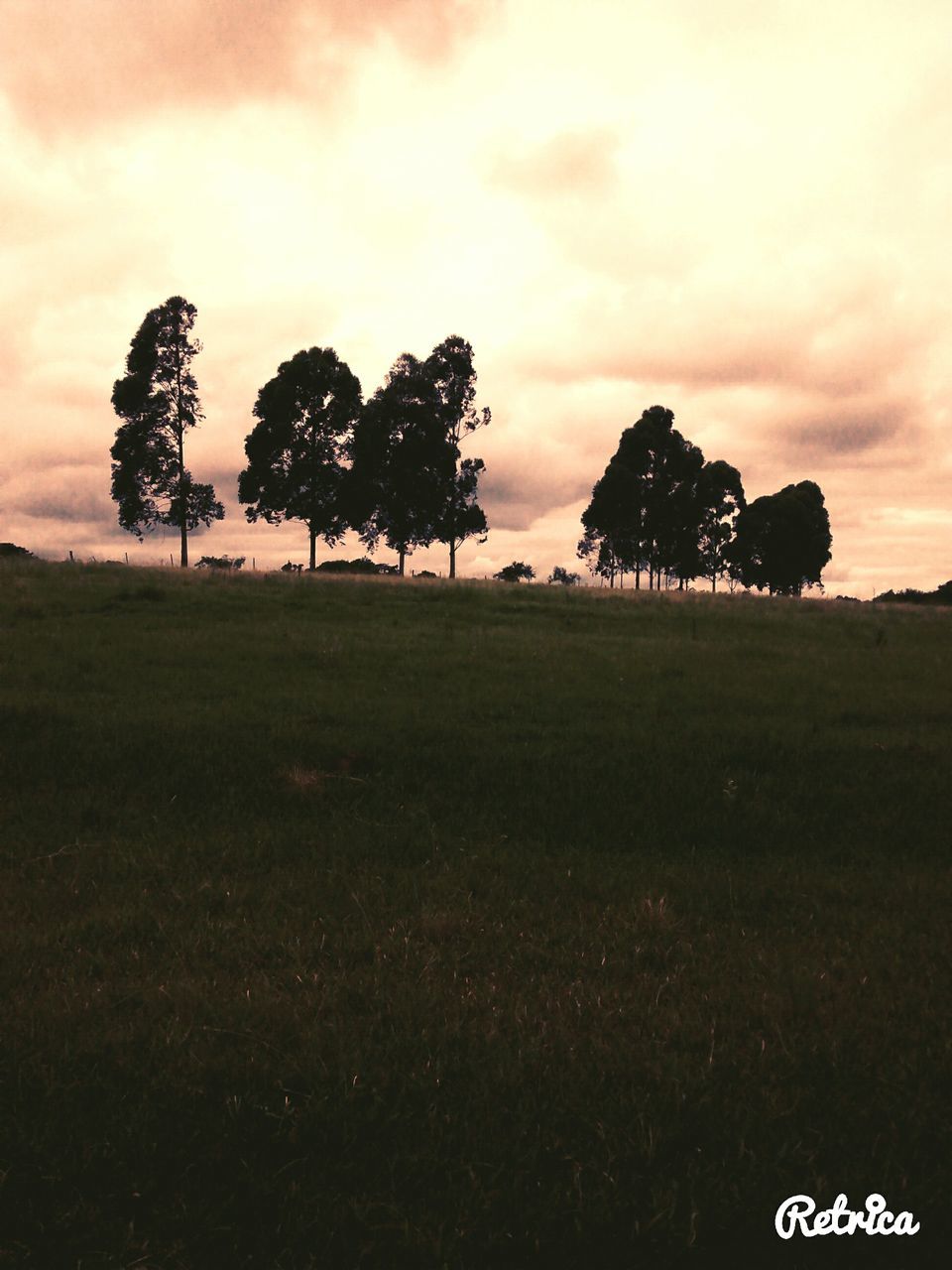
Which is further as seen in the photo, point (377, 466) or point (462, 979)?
point (377, 466)

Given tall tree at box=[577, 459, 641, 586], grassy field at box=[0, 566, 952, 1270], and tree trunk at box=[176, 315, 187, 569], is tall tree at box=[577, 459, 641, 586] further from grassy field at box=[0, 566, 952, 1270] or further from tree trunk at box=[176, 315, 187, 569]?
grassy field at box=[0, 566, 952, 1270]

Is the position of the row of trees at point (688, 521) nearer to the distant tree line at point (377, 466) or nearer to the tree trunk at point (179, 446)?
the distant tree line at point (377, 466)

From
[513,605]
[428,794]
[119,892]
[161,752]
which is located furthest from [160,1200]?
[513,605]

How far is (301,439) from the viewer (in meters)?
47.9

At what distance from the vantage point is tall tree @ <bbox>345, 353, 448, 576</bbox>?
4853cm

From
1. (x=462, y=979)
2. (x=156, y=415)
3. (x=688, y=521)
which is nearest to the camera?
(x=462, y=979)

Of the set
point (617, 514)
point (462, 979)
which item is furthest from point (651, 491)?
point (462, 979)

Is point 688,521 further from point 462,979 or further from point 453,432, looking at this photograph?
point 462,979

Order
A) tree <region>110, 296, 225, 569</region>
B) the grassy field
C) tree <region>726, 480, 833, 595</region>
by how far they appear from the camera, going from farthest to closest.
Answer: tree <region>726, 480, 833, 595</region> < tree <region>110, 296, 225, 569</region> < the grassy field

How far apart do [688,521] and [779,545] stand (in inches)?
529

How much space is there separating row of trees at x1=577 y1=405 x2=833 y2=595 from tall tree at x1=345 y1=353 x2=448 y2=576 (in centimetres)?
1726

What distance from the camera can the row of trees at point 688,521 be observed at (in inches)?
2347

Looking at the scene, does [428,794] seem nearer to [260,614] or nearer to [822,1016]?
[822,1016]

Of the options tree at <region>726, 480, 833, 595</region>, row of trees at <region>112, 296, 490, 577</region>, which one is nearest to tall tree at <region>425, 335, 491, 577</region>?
row of trees at <region>112, 296, 490, 577</region>
